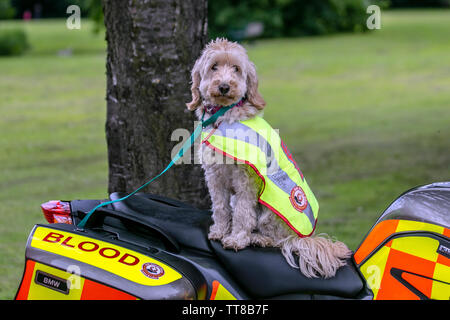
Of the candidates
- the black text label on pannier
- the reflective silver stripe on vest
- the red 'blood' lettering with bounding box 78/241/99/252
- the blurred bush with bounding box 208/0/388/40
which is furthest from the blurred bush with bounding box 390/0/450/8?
the black text label on pannier

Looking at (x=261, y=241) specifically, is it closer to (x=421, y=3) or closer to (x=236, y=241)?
(x=236, y=241)

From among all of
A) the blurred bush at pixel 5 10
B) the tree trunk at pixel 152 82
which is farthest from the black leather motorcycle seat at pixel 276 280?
the blurred bush at pixel 5 10

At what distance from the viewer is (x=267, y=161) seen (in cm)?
267

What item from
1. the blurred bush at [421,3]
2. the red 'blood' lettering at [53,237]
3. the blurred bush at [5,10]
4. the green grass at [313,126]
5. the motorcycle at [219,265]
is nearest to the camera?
the motorcycle at [219,265]

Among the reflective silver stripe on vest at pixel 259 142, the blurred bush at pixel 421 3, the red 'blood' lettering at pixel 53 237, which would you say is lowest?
the red 'blood' lettering at pixel 53 237

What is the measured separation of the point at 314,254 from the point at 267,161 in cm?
46

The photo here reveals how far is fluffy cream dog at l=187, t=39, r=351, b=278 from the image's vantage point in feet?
8.50

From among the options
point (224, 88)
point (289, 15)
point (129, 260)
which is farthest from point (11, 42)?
point (129, 260)

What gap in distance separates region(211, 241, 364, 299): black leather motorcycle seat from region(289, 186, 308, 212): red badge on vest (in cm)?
29

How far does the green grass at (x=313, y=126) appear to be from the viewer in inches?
270

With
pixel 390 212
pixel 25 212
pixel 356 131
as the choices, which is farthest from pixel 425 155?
pixel 390 212

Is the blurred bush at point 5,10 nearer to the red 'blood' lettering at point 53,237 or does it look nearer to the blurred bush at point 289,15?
the blurred bush at point 289,15

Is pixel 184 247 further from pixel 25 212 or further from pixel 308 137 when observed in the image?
pixel 308 137

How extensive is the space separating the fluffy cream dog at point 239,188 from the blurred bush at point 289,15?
2322cm
